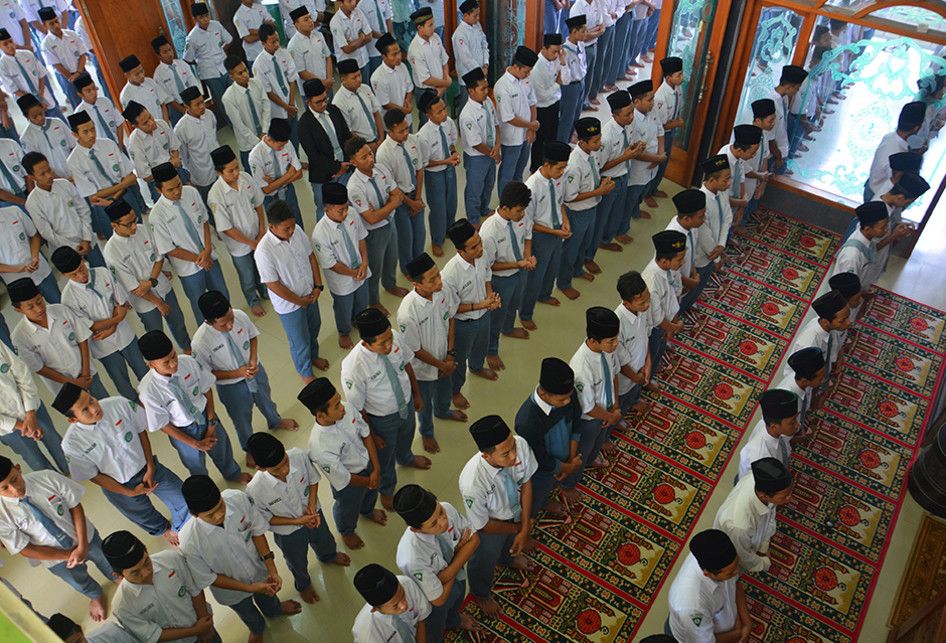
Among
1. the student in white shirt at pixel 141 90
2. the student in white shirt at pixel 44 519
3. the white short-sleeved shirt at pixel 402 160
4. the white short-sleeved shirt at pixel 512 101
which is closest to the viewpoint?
the student in white shirt at pixel 44 519

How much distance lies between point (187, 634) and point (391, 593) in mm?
1318

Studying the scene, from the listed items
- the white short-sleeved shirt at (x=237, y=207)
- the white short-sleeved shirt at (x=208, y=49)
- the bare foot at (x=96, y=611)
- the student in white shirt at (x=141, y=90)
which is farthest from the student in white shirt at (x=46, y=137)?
the bare foot at (x=96, y=611)

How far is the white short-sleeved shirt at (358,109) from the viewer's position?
7141 mm

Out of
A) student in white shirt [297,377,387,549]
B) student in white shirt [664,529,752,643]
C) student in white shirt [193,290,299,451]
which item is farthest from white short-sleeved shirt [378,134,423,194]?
student in white shirt [664,529,752,643]

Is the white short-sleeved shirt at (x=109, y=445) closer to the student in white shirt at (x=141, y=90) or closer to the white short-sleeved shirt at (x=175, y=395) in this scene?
the white short-sleeved shirt at (x=175, y=395)

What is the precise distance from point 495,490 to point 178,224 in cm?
349

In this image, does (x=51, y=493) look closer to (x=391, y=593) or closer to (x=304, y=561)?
(x=304, y=561)

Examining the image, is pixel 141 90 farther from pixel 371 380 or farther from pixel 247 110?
pixel 371 380

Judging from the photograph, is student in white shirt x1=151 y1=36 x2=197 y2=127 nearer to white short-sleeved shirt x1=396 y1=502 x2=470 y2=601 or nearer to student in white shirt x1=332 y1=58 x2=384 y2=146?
student in white shirt x1=332 y1=58 x2=384 y2=146

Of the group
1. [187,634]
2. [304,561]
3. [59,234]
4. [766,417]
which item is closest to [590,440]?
[766,417]

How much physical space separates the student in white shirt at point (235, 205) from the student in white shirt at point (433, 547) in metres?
3.25

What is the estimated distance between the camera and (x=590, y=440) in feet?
16.6

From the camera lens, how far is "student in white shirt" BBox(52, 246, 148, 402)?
5172 millimetres

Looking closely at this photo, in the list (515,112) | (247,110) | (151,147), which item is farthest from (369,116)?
(151,147)
